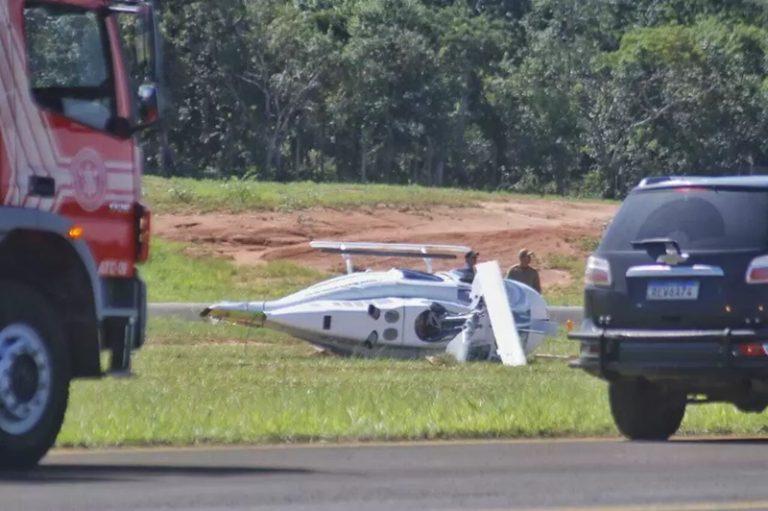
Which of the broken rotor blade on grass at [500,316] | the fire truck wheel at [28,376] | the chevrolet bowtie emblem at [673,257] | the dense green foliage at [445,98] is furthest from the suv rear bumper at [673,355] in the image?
the dense green foliage at [445,98]

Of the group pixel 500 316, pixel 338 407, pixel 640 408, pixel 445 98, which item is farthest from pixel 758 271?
pixel 445 98

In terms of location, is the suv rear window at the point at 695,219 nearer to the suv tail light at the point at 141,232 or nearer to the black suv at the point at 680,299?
the black suv at the point at 680,299

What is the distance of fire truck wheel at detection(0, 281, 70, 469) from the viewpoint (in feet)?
35.6

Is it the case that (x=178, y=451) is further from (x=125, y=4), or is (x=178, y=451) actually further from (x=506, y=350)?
(x=506, y=350)

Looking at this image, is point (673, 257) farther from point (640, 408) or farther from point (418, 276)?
point (418, 276)

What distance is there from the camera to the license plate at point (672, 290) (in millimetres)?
12656

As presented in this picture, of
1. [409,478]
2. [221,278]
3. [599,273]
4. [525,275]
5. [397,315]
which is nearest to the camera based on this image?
[409,478]

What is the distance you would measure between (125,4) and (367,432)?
3618mm

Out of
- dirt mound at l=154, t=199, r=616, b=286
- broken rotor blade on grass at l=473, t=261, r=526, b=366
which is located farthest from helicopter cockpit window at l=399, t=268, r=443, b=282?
dirt mound at l=154, t=199, r=616, b=286

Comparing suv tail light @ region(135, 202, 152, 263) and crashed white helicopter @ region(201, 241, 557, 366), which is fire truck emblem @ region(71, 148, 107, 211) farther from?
crashed white helicopter @ region(201, 241, 557, 366)

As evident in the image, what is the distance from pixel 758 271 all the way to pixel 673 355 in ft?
2.75

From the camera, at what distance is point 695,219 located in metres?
12.9

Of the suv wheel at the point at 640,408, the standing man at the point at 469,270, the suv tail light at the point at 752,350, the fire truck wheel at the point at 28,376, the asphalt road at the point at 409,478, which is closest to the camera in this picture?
the asphalt road at the point at 409,478

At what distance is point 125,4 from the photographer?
12.0m
